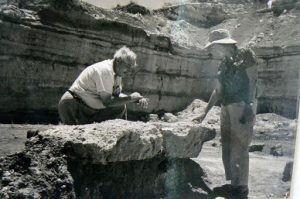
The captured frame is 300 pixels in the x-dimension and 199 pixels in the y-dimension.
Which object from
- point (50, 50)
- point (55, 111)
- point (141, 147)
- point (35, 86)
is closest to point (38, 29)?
point (50, 50)

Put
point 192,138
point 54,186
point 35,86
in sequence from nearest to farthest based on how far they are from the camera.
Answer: point 54,186 < point 192,138 < point 35,86

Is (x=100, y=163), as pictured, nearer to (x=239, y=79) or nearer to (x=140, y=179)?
(x=140, y=179)

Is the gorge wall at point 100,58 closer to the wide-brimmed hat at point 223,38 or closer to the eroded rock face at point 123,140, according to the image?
the wide-brimmed hat at point 223,38

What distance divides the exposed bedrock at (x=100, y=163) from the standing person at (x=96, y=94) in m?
0.23

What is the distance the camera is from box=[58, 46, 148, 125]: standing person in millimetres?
2289

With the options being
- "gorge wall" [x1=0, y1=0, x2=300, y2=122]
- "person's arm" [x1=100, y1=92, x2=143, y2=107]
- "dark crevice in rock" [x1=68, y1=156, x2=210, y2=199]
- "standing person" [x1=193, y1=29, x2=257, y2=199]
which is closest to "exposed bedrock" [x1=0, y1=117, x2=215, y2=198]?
"dark crevice in rock" [x1=68, y1=156, x2=210, y2=199]

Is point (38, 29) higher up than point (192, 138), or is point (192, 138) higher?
point (38, 29)

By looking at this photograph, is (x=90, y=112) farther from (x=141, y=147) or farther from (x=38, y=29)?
(x=38, y=29)

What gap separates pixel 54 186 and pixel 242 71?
1.43 meters

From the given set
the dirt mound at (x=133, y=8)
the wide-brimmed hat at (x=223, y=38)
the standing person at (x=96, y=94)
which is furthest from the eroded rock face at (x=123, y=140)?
the dirt mound at (x=133, y=8)

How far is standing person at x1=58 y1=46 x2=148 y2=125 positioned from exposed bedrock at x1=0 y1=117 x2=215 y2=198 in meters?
0.23

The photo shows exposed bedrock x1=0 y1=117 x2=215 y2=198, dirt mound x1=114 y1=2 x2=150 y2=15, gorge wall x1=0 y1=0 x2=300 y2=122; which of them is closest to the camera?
exposed bedrock x1=0 y1=117 x2=215 y2=198

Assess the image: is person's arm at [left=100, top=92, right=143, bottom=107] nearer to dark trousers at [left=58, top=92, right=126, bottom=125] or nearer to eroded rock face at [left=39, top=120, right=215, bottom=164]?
dark trousers at [left=58, top=92, right=126, bottom=125]

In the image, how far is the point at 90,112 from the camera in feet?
7.64
